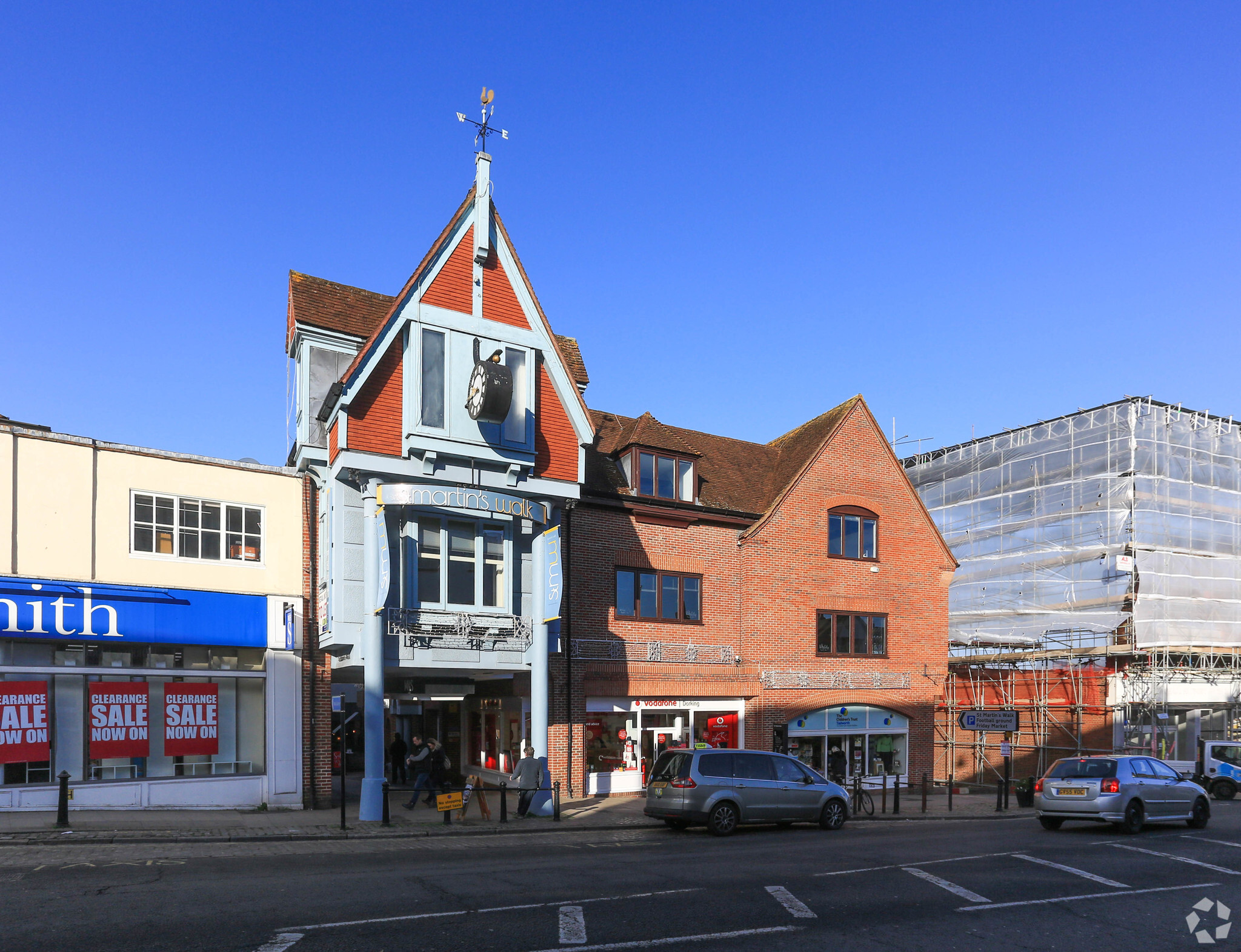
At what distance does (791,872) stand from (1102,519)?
83.6ft

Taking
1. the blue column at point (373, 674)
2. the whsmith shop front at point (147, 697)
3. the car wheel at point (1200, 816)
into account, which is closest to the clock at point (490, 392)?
the blue column at point (373, 674)

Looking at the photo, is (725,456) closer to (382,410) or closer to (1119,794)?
(382,410)

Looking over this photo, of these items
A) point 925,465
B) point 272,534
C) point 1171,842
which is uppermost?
point 925,465

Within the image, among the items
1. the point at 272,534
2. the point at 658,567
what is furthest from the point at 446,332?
the point at 658,567

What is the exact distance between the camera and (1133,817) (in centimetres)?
1819

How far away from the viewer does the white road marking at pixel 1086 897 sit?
11.0m

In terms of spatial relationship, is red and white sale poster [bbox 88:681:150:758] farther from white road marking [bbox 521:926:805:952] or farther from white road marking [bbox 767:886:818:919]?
white road marking [bbox 521:926:805:952]

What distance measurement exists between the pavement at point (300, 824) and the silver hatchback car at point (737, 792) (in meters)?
1.46

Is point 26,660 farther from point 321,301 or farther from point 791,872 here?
point 791,872

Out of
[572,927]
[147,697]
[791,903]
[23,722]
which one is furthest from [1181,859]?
[23,722]

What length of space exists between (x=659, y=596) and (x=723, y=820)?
7.62m

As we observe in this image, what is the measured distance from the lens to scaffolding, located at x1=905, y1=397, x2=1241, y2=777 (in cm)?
3216

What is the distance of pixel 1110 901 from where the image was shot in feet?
37.9

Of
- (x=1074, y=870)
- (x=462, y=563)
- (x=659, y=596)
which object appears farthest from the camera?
(x=659, y=596)
